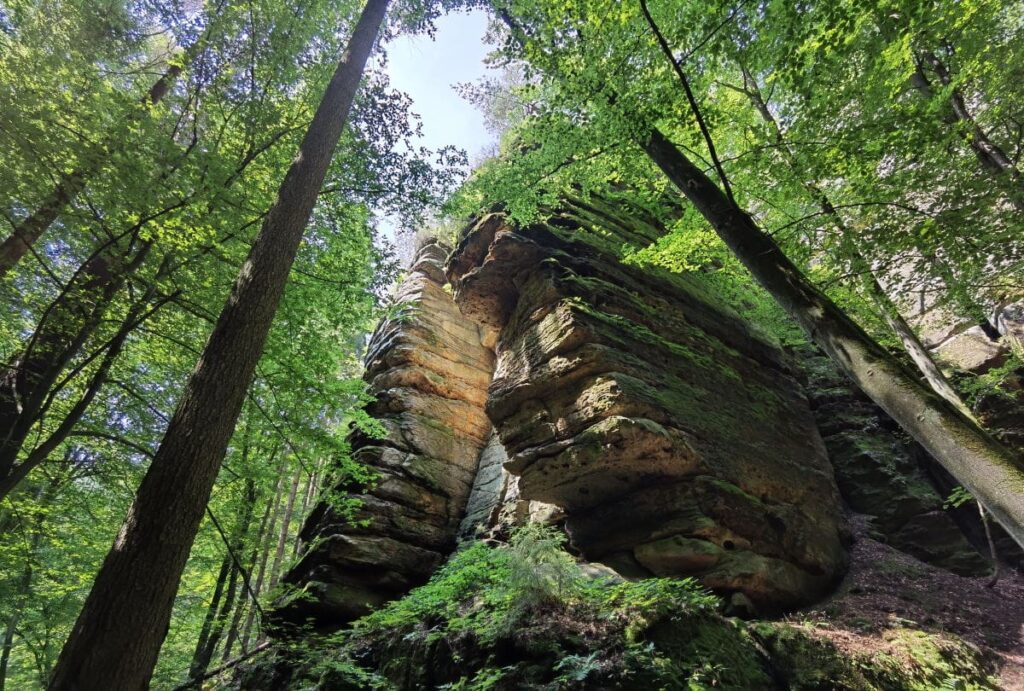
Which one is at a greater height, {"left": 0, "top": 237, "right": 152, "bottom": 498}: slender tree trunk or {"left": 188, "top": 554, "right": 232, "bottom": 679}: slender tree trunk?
{"left": 0, "top": 237, "right": 152, "bottom": 498}: slender tree trunk

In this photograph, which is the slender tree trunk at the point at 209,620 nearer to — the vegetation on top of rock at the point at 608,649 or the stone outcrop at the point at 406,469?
the stone outcrop at the point at 406,469

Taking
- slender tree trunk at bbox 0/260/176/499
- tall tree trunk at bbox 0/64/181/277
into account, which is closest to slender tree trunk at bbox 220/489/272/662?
slender tree trunk at bbox 0/260/176/499

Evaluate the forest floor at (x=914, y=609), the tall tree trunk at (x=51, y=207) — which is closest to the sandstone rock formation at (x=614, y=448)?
the forest floor at (x=914, y=609)

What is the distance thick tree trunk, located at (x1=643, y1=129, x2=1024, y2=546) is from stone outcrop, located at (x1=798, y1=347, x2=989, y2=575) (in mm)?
7008

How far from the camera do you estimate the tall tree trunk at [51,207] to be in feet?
16.3

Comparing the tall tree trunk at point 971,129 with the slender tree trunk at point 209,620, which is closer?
the tall tree trunk at point 971,129

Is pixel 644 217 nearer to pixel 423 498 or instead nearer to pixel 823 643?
pixel 423 498

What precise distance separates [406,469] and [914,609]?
31.2 ft

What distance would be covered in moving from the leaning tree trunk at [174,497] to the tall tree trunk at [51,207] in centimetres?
A: 202

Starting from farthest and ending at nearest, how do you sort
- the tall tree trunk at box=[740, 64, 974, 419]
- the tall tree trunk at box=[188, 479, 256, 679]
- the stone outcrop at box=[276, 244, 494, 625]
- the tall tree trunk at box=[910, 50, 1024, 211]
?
the tall tree trunk at box=[188, 479, 256, 679], the stone outcrop at box=[276, 244, 494, 625], the tall tree trunk at box=[740, 64, 974, 419], the tall tree trunk at box=[910, 50, 1024, 211]

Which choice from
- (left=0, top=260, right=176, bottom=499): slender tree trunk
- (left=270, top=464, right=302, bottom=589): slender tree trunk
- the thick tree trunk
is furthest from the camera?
(left=270, top=464, right=302, bottom=589): slender tree trunk

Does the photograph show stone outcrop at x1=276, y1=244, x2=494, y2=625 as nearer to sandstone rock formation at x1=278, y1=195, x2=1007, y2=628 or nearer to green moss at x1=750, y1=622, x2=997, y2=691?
sandstone rock formation at x1=278, y1=195, x2=1007, y2=628

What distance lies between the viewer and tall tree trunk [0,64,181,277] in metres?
4.95

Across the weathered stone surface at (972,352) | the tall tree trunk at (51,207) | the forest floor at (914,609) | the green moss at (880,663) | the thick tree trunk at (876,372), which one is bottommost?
the green moss at (880,663)
